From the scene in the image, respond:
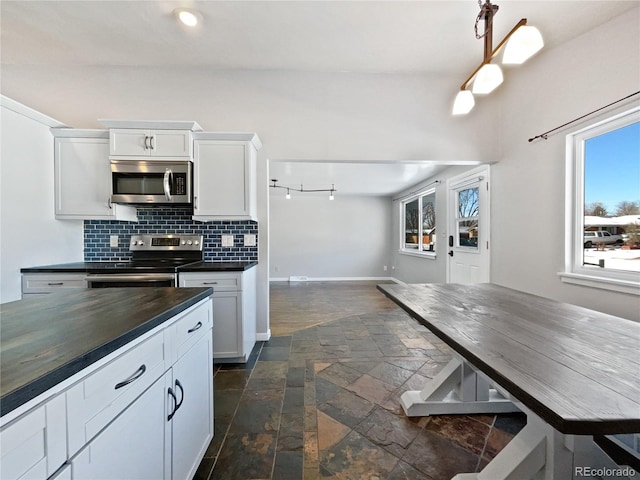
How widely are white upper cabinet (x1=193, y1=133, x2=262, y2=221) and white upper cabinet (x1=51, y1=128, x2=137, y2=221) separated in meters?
0.84

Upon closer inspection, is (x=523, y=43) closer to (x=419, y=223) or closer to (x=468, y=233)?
(x=468, y=233)

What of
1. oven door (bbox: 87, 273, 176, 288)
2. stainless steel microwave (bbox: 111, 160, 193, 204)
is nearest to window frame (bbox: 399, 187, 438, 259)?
stainless steel microwave (bbox: 111, 160, 193, 204)

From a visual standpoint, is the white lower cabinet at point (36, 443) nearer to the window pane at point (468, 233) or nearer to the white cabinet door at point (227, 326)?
the white cabinet door at point (227, 326)

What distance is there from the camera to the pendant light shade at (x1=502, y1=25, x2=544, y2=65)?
1.31 m

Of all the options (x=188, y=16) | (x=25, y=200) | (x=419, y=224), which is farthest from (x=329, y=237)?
(x=25, y=200)

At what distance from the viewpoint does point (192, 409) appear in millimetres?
1216

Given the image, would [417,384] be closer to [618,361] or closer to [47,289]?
[618,361]

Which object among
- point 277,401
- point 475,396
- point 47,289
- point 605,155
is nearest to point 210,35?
point 47,289

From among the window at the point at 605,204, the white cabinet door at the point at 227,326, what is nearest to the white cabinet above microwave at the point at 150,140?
the white cabinet door at the point at 227,326

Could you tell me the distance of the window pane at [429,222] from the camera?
5055mm

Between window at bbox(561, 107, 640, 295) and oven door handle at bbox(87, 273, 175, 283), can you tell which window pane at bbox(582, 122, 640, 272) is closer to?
window at bbox(561, 107, 640, 295)

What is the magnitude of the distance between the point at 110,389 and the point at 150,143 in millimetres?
2349

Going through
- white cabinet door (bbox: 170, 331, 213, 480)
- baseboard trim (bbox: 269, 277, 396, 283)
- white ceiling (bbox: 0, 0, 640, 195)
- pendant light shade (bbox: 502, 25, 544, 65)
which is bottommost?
baseboard trim (bbox: 269, 277, 396, 283)

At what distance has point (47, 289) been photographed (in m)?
2.20
